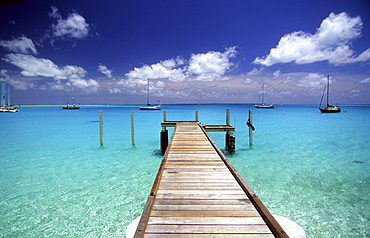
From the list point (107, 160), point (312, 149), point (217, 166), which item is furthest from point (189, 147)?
point (312, 149)

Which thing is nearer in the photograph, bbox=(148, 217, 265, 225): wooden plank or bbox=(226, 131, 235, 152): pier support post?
bbox=(148, 217, 265, 225): wooden plank

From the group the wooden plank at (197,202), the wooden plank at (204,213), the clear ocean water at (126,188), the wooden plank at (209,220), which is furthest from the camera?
the clear ocean water at (126,188)

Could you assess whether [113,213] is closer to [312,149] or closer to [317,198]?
[317,198]

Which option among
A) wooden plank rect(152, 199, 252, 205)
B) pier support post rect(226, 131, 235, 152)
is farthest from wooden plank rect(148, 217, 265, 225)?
pier support post rect(226, 131, 235, 152)

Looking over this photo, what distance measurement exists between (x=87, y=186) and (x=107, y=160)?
3831 millimetres

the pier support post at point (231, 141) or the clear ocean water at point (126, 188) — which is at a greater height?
the pier support post at point (231, 141)

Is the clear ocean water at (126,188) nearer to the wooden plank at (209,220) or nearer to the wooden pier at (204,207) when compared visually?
the wooden pier at (204,207)

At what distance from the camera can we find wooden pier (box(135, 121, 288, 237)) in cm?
264

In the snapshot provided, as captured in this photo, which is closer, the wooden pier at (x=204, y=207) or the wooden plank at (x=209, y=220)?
the wooden pier at (x=204, y=207)

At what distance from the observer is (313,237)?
4891 mm

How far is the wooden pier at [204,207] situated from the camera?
8.67 ft

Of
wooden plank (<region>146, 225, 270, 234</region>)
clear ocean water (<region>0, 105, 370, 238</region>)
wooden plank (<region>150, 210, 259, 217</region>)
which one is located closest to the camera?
wooden plank (<region>146, 225, 270, 234</region>)

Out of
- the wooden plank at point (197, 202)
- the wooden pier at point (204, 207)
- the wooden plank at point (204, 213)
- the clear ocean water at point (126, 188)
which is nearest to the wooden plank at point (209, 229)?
the wooden pier at point (204, 207)

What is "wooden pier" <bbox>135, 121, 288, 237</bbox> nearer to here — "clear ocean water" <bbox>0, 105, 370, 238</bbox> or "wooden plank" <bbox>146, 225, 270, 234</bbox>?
"wooden plank" <bbox>146, 225, 270, 234</bbox>
